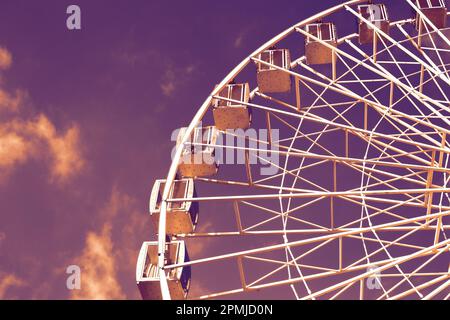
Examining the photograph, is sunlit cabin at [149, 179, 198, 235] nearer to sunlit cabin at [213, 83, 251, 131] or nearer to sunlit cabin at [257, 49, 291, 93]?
sunlit cabin at [213, 83, 251, 131]

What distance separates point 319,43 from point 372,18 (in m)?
1.95

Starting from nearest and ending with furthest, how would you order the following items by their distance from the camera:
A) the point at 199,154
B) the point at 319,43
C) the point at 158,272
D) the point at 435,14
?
the point at 158,272
the point at 199,154
the point at 319,43
the point at 435,14

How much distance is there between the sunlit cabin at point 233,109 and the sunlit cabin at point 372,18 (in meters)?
4.58

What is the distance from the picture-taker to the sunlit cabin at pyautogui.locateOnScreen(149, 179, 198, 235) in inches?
507

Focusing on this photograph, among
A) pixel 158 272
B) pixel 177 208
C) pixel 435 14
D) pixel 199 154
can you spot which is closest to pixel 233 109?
pixel 199 154

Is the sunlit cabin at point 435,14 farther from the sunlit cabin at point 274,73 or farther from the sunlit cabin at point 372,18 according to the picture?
the sunlit cabin at point 274,73

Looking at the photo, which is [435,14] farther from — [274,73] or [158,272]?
[158,272]

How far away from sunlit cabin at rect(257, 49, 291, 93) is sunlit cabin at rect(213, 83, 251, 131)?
0.71 m

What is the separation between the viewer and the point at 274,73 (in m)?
15.7

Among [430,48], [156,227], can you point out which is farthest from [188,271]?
[430,48]

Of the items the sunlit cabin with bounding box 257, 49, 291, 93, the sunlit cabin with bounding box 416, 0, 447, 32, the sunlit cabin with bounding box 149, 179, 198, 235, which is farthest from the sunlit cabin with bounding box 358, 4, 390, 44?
the sunlit cabin with bounding box 149, 179, 198, 235
